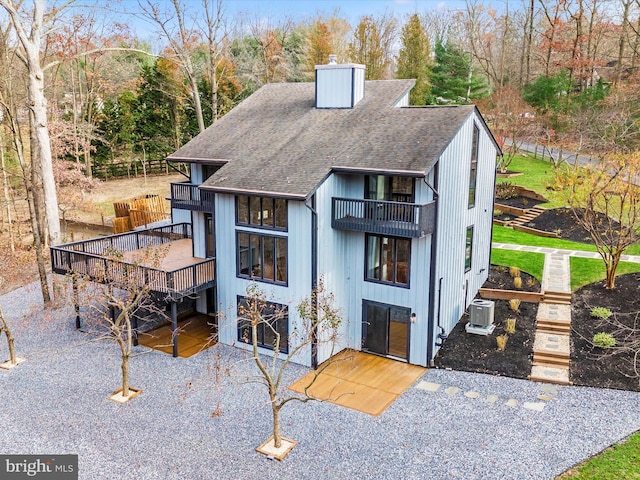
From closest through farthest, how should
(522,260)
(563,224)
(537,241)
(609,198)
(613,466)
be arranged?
(613,466) → (609,198) → (522,260) → (537,241) → (563,224)

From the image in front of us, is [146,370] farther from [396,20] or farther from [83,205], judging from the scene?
[396,20]

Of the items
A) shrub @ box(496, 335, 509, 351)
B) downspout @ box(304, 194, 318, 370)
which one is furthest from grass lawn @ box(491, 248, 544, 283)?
downspout @ box(304, 194, 318, 370)

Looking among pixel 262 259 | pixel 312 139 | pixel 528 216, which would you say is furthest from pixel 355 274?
pixel 528 216

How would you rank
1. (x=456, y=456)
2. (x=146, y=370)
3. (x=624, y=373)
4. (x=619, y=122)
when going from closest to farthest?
(x=456, y=456)
(x=624, y=373)
(x=146, y=370)
(x=619, y=122)

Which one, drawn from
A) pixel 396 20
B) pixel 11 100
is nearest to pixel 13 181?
pixel 11 100

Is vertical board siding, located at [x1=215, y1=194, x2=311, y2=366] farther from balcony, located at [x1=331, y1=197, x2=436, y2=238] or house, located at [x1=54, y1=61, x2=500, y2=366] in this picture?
balcony, located at [x1=331, y1=197, x2=436, y2=238]

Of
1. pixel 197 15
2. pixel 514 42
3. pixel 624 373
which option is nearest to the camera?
pixel 624 373

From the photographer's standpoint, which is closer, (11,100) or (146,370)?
(146,370)

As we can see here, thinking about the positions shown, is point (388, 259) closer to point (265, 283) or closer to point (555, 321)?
point (265, 283)
